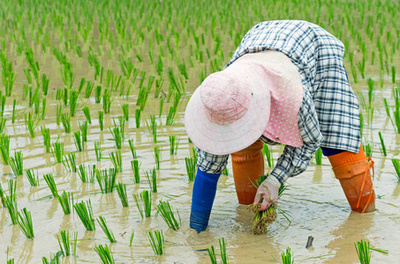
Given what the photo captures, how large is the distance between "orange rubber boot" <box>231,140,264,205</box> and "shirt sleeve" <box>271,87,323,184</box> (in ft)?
1.35

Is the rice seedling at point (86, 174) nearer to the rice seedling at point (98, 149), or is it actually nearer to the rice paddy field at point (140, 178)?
the rice paddy field at point (140, 178)

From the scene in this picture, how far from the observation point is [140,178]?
11.7ft

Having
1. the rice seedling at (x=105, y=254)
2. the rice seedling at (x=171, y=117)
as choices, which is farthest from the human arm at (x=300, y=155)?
the rice seedling at (x=171, y=117)

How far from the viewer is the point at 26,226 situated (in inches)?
108

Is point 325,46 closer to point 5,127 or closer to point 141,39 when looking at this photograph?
point 5,127

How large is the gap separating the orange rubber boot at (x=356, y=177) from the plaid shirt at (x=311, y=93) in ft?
0.22

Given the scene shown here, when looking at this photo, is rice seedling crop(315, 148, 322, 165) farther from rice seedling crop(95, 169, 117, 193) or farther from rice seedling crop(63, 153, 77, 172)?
rice seedling crop(63, 153, 77, 172)

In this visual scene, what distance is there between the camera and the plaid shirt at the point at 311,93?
2.55 m

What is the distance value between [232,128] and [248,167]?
29.3 inches

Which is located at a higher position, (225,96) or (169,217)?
(225,96)

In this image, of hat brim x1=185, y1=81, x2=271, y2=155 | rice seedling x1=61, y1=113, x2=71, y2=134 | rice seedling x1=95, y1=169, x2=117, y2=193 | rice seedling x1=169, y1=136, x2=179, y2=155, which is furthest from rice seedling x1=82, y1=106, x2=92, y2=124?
hat brim x1=185, y1=81, x2=271, y2=155

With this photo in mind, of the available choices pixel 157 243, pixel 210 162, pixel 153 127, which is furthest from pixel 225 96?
pixel 153 127

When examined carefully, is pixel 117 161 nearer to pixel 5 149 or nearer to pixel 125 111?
pixel 5 149

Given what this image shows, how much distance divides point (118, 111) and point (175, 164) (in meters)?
1.26
